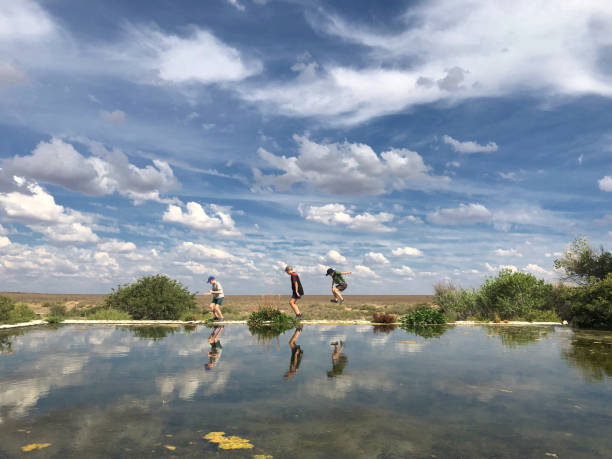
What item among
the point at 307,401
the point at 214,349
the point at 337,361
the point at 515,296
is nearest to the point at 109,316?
the point at 214,349

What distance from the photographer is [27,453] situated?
415 centimetres

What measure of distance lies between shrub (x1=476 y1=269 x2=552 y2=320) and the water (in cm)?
1391

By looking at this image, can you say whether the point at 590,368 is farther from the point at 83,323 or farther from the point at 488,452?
the point at 83,323

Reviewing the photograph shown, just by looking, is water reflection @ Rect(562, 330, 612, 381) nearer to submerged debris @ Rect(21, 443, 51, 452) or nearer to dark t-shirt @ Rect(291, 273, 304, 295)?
submerged debris @ Rect(21, 443, 51, 452)

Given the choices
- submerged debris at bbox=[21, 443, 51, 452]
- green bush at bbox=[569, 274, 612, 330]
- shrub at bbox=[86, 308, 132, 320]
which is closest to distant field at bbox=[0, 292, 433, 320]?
shrub at bbox=[86, 308, 132, 320]

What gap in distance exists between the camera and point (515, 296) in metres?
24.5

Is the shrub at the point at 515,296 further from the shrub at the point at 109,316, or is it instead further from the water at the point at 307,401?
the shrub at the point at 109,316

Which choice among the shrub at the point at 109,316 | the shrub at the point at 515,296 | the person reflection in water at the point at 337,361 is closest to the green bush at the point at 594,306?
the shrub at the point at 515,296

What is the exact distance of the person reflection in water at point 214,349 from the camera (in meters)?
8.79

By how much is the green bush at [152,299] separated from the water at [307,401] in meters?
13.7

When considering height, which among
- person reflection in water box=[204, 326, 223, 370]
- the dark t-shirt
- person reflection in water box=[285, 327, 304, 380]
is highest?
the dark t-shirt

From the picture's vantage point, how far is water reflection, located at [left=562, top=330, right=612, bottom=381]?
807 cm

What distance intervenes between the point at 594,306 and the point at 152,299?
23.3 m

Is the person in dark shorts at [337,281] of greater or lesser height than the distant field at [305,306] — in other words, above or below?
above
